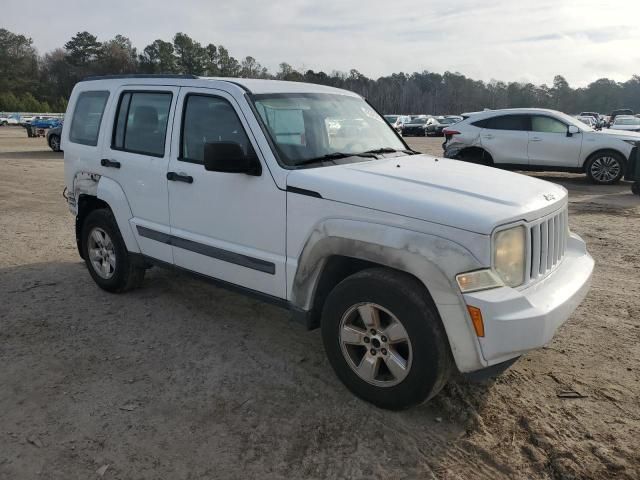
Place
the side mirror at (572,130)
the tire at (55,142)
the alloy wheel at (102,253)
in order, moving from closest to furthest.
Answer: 1. the alloy wheel at (102,253)
2. the side mirror at (572,130)
3. the tire at (55,142)

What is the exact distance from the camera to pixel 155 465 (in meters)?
2.81

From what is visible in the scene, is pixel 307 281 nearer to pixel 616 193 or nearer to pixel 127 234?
pixel 127 234

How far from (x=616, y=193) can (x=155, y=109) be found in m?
10.3

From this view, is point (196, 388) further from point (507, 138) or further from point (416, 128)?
point (416, 128)

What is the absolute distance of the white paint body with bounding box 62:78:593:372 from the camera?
2.82 m

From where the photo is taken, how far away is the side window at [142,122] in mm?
4457

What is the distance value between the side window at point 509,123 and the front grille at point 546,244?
10.1m

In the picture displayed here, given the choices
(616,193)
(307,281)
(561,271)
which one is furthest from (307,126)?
(616,193)

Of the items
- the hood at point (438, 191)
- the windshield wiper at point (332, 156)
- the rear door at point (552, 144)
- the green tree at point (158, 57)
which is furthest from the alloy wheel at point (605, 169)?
the green tree at point (158, 57)

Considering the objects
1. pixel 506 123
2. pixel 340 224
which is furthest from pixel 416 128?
pixel 340 224

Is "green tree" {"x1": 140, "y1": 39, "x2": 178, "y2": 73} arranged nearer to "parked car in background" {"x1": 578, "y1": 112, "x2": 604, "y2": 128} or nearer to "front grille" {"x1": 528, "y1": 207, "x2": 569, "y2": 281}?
"parked car in background" {"x1": 578, "y1": 112, "x2": 604, "y2": 128}

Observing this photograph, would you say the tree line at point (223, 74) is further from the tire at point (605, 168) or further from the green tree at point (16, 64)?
the tire at point (605, 168)

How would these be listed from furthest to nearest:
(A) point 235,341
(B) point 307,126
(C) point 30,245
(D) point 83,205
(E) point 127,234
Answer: (C) point 30,245
(D) point 83,205
(E) point 127,234
(A) point 235,341
(B) point 307,126

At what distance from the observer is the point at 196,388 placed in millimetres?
3566
